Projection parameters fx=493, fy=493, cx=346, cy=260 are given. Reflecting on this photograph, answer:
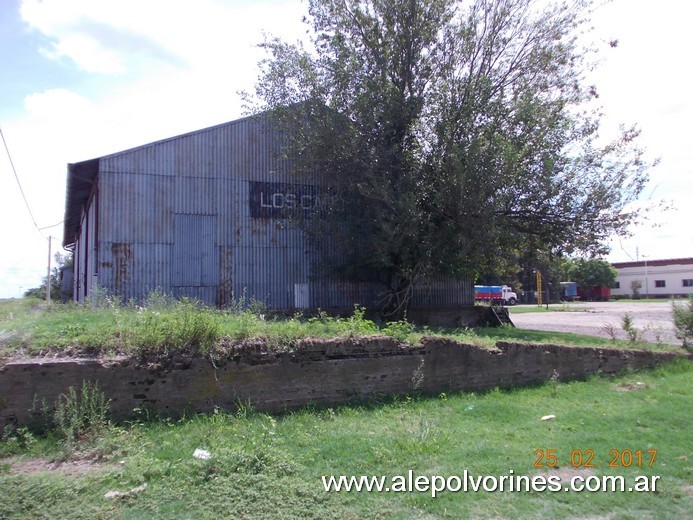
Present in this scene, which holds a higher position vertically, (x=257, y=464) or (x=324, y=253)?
(x=324, y=253)

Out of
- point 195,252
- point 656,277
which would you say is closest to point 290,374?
point 195,252

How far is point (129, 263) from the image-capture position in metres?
15.6

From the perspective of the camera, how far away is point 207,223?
55.0 ft

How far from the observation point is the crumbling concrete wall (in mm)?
6582

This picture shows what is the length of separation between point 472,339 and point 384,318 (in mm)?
7374

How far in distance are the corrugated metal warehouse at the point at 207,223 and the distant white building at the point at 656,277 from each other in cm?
6080

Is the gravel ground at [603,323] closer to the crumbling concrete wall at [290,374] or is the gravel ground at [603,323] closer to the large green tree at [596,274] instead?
the crumbling concrete wall at [290,374]

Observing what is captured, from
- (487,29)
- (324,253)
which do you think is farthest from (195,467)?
(487,29)

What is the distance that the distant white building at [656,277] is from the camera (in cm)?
6344

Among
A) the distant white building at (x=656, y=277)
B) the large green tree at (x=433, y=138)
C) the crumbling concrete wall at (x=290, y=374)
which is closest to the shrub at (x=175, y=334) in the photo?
the crumbling concrete wall at (x=290, y=374)

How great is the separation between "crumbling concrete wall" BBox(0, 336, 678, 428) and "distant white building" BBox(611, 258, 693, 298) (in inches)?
2486

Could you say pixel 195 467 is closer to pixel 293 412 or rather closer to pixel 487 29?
pixel 293 412

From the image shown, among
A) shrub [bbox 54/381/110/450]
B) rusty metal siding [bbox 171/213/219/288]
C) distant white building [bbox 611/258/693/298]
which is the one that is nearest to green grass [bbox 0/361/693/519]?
shrub [bbox 54/381/110/450]

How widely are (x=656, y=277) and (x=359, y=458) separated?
244ft
